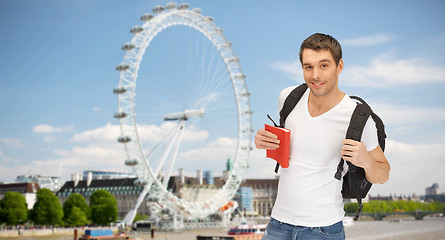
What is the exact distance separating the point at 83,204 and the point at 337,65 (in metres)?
52.0

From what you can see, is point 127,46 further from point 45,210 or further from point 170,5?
point 45,210

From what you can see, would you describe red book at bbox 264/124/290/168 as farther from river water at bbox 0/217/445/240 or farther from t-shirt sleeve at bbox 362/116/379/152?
river water at bbox 0/217/445/240

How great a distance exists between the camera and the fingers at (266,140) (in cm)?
243

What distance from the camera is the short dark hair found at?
2350 millimetres

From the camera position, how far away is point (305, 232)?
243cm

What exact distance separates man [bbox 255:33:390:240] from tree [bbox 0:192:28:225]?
47887 millimetres

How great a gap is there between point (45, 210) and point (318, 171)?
47.4m

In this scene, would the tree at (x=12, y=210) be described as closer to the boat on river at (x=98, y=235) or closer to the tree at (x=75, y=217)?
the tree at (x=75, y=217)

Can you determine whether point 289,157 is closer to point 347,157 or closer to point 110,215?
point 347,157

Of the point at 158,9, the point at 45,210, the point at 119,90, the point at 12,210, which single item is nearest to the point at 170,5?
the point at 158,9

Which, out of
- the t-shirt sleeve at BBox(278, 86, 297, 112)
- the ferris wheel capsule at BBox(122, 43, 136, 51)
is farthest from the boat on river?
the t-shirt sleeve at BBox(278, 86, 297, 112)

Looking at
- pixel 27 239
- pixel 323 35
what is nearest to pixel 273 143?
pixel 323 35

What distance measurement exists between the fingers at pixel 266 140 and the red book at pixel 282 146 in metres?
0.02

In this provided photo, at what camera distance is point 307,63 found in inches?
94.2
